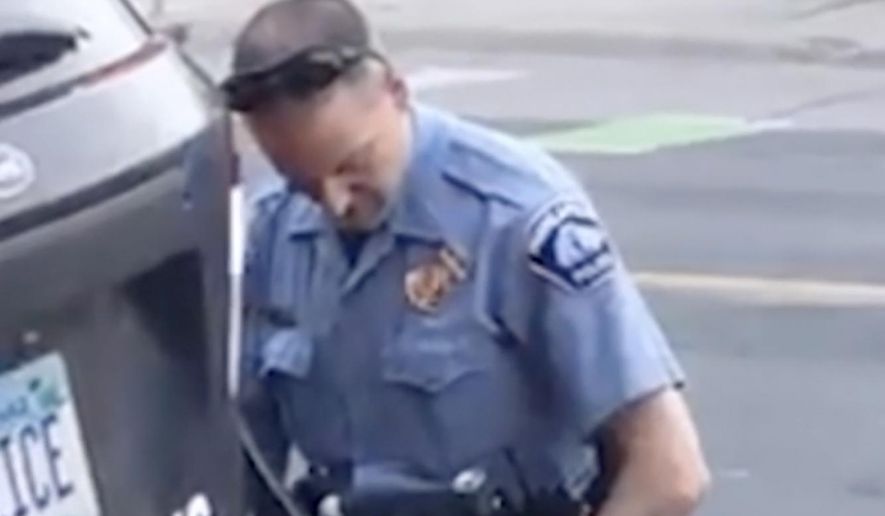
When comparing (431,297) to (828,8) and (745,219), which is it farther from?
(828,8)

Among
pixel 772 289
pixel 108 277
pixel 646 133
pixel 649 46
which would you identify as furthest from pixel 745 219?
pixel 108 277

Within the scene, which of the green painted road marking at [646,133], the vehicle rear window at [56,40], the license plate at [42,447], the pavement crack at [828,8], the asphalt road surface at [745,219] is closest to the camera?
the license plate at [42,447]

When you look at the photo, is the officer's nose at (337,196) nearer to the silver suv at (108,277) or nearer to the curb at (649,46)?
the silver suv at (108,277)

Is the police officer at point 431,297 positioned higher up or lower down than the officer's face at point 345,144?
lower down

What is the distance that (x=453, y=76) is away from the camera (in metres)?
19.9

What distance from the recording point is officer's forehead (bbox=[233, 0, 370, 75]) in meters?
3.76

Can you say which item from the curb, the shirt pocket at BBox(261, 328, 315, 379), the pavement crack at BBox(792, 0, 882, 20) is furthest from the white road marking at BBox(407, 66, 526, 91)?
the shirt pocket at BBox(261, 328, 315, 379)

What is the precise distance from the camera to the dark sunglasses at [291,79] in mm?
3754

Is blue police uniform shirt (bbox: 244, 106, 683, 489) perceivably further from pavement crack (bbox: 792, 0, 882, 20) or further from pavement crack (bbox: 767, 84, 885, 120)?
pavement crack (bbox: 792, 0, 882, 20)

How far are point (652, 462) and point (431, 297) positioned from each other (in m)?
0.34

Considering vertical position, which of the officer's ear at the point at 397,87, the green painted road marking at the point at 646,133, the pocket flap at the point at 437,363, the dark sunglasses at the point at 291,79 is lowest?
the green painted road marking at the point at 646,133

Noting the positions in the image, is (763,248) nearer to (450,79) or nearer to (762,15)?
(450,79)

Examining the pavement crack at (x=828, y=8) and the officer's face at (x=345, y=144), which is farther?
the pavement crack at (x=828, y=8)

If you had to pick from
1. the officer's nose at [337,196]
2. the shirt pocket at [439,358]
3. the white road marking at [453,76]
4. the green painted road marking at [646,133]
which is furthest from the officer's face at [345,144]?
the white road marking at [453,76]
